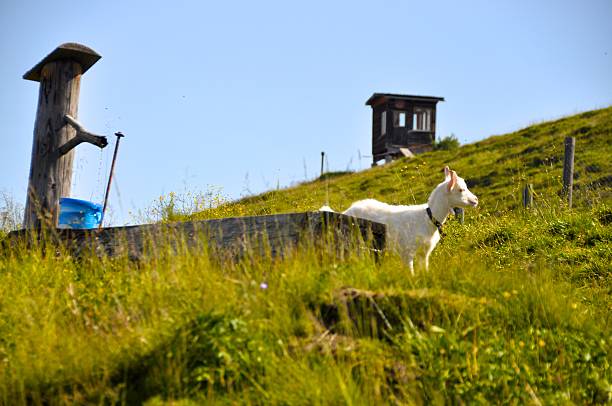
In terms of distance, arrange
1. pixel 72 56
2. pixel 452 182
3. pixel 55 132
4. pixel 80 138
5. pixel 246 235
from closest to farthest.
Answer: pixel 246 235 → pixel 80 138 → pixel 55 132 → pixel 72 56 → pixel 452 182

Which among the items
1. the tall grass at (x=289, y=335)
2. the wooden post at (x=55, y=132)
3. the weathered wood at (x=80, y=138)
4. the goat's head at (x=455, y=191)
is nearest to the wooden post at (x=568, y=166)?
the goat's head at (x=455, y=191)

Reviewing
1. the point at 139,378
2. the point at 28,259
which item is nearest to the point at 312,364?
the point at 139,378

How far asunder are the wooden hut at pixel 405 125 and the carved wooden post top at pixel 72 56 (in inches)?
1473

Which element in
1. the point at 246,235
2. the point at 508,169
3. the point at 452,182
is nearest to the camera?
the point at 246,235

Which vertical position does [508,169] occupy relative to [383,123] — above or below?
below

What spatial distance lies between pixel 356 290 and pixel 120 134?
6696mm

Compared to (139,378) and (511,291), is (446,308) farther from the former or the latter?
(139,378)

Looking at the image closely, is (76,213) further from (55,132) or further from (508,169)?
(508,169)

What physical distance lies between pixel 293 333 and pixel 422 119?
44.2 metres

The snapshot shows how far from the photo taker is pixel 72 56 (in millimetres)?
8719

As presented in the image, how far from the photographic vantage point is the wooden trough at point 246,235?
6.37m

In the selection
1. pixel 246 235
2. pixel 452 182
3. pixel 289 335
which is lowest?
pixel 289 335

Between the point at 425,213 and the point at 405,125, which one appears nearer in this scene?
the point at 425,213

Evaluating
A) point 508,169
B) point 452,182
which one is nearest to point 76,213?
point 452,182
